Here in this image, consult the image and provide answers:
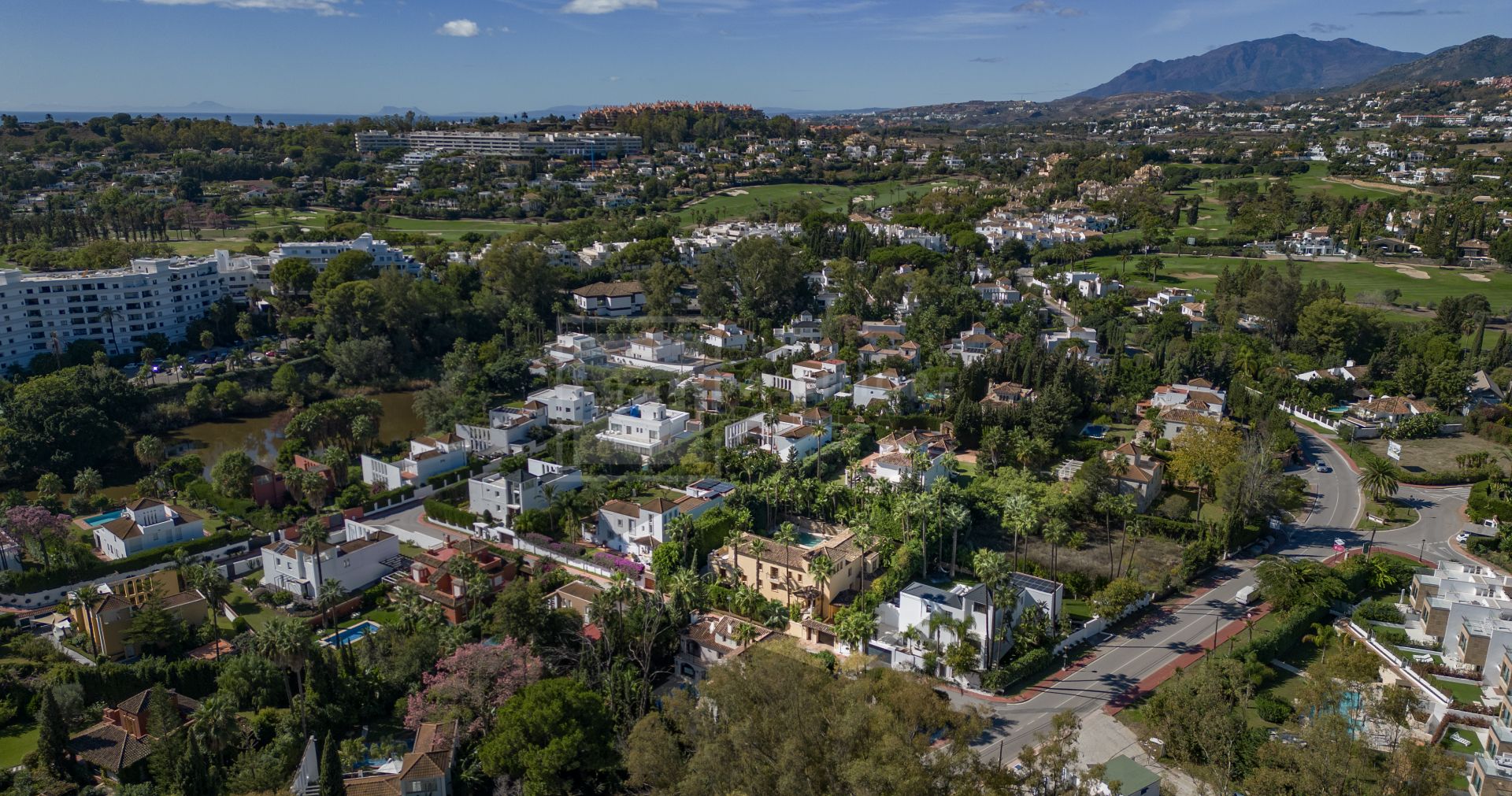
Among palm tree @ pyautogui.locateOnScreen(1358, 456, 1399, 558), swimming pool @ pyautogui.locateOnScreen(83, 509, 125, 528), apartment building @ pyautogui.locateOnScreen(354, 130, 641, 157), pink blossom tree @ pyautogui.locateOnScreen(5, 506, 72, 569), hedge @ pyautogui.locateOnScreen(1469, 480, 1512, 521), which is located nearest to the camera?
pink blossom tree @ pyautogui.locateOnScreen(5, 506, 72, 569)

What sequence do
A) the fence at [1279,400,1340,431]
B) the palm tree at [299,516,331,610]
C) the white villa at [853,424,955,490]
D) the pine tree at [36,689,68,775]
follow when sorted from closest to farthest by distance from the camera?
the pine tree at [36,689,68,775], the palm tree at [299,516,331,610], the white villa at [853,424,955,490], the fence at [1279,400,1340,431]

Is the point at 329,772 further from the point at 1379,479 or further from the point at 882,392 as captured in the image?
the point at 1379,479

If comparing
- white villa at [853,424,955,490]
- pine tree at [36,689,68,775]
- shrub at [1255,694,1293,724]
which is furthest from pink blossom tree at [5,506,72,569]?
shrub at [1255,694,1293,724]

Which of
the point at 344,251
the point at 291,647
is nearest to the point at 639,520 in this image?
the point at 291,647

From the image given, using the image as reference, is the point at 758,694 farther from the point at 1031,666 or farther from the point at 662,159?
the point at 662,159

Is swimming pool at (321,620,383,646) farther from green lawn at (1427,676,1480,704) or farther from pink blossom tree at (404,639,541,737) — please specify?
green lawn at (1427,676,1480,704)

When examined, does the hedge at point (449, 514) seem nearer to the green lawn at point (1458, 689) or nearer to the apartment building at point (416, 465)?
the apartment building at point (416, 465)

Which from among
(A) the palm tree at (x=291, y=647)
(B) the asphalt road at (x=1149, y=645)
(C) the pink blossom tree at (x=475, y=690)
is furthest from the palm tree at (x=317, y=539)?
(B) the asphalt road at (x=1149, y=645)
